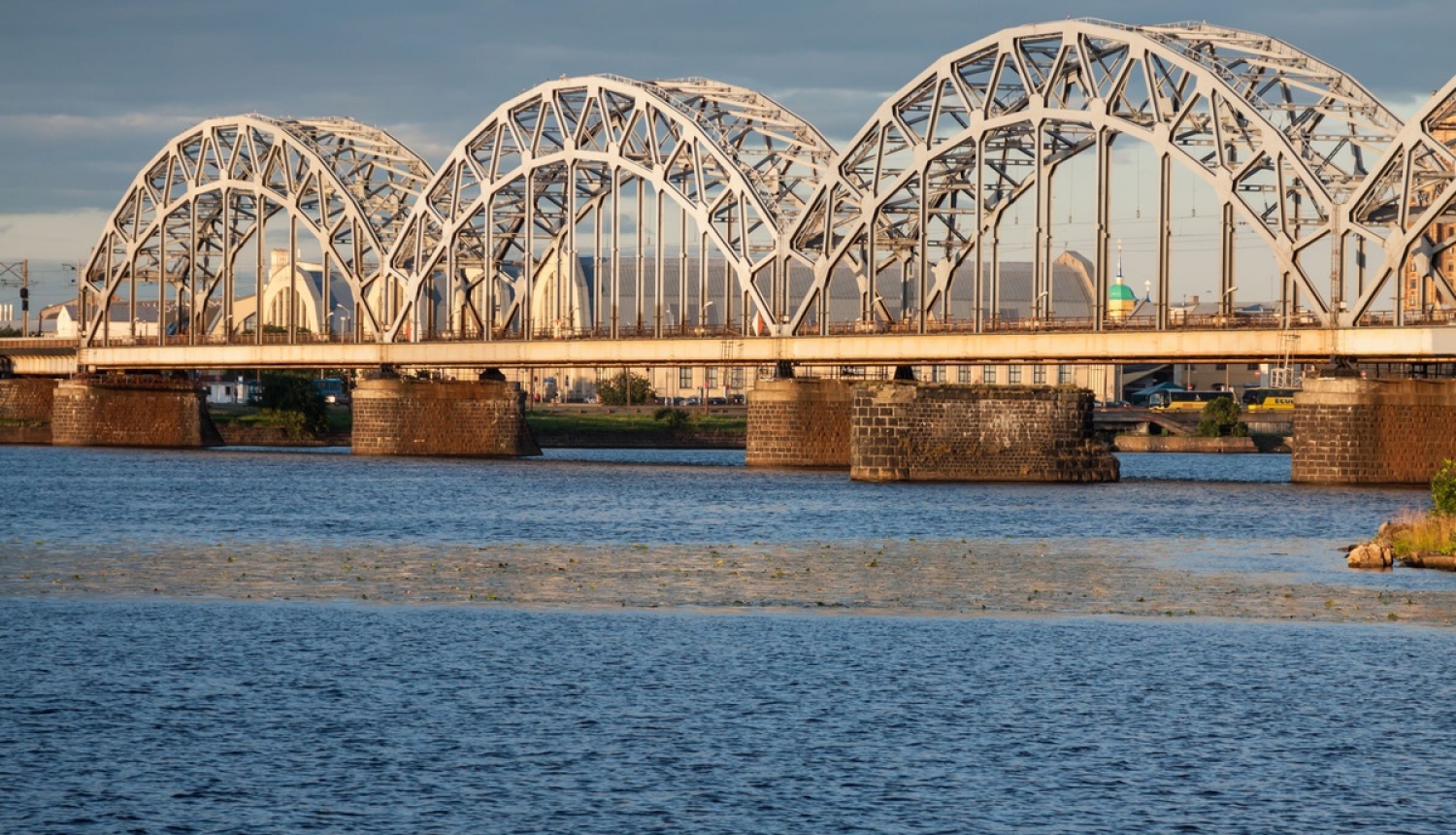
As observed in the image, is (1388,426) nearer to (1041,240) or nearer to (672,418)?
(1041,240)

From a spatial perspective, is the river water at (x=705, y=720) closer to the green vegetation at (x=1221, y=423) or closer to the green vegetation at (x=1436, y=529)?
the green vegetation at (x=1436, y=529)

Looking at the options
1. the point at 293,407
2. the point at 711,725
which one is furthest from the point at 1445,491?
the point at 293,407

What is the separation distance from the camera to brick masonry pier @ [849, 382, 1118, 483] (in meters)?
101

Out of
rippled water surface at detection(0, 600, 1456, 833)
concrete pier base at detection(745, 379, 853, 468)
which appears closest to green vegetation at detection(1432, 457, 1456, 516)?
rippled water surface at detection(0, 600, 1456, 833)

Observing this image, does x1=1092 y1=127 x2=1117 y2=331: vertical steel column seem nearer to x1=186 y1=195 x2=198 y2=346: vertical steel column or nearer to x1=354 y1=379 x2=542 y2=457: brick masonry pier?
x1=354 y1=379 x2=542 y2=457: brick masonry pier

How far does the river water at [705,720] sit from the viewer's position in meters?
26.5

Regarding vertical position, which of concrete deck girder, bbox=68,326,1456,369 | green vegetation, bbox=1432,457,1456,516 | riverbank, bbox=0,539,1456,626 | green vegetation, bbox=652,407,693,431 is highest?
concrete deck girder, bbox=68,326,1456,369

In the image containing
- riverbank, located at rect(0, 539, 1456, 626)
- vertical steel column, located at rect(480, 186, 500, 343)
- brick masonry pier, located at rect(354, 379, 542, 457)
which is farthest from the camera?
vertical steel column, located at rect(480, 186, 500, 343)

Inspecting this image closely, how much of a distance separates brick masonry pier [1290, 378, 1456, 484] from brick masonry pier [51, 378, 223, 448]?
305 feet

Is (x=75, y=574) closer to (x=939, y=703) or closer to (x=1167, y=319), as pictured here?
(x=939, y=703)

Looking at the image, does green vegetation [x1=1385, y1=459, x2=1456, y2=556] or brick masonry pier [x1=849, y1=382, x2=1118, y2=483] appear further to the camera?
brick masonry pier [x1=849, y1=382, x2=1118, y2=483]

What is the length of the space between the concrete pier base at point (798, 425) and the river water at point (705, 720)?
59289 mm

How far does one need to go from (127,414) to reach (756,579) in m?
115

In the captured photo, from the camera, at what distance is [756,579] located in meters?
53.5
